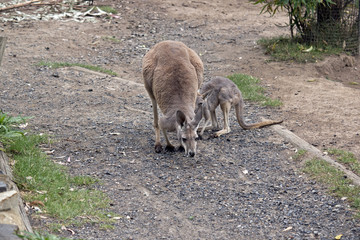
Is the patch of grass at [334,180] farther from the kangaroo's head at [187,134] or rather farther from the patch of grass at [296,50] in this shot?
the patch of grass at [296,50]

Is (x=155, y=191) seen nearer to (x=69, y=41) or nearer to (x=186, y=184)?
(x=186, y=184)

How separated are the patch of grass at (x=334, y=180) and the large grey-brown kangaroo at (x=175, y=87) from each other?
130 centimetres

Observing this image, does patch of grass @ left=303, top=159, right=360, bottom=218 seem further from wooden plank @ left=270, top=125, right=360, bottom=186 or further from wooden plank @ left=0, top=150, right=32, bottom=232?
wooden plank @ left=0, top=150, right=32, bottom=232

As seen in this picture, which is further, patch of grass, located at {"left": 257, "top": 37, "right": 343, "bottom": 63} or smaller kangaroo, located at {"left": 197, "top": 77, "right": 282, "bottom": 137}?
patch of grass, located at {"left": 257, "top": 37, "right": 343, "bottom": 63}

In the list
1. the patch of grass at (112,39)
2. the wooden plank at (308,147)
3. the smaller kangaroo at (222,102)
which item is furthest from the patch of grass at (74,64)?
the wooden plank at (308,147)

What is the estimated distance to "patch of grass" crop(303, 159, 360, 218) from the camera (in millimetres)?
4848

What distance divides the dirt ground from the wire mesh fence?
0.50 meters

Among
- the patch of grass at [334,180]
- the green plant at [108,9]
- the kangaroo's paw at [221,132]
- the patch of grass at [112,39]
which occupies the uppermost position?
the patch of grass at [334,180]

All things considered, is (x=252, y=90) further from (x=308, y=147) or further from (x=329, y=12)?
(x=329, y=12)

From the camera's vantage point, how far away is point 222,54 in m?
10.5

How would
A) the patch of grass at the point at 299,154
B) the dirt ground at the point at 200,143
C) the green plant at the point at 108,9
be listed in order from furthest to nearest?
the green plant at the point at 108,9, the patch of grass at the point at 299,154, the dirt ground at the point at 200,143

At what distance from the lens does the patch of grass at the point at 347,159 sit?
5.54 m

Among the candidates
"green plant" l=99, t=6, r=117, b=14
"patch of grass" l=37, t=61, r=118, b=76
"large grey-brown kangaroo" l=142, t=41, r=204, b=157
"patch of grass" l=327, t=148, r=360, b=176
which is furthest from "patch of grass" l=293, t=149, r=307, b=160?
"green plant" l=99, t=6, r=117, b=14

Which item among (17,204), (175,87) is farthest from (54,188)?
(175,87)
